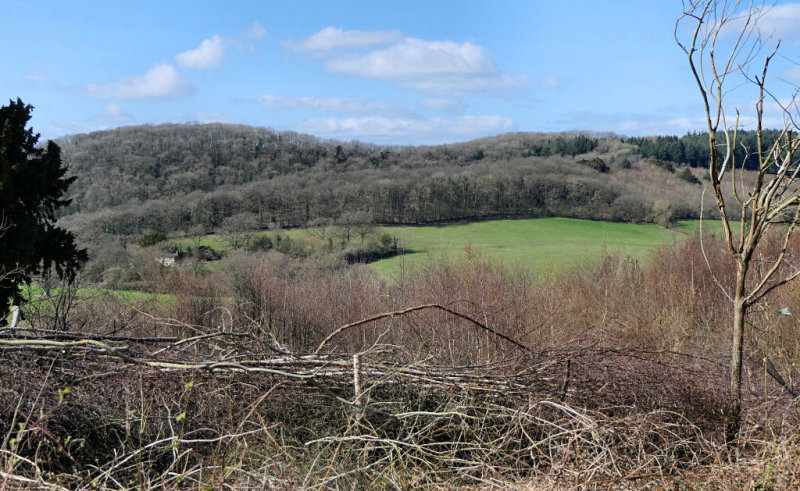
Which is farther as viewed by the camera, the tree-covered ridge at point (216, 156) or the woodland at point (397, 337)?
the tree-covered ridge at point (216, 156)

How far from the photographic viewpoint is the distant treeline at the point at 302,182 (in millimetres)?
40969

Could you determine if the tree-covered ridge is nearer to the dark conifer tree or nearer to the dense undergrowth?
the dark conifer tree

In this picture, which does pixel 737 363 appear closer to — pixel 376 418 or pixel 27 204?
pixel 376 418

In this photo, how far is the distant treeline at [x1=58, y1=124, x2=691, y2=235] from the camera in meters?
41.0

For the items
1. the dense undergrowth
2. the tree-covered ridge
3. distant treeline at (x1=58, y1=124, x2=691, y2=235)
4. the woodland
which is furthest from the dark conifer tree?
the tree-covered ridge

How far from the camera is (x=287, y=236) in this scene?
33.3 meters

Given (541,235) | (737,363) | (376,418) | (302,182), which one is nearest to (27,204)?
(376,418)

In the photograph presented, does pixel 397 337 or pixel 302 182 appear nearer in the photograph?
pixel 397 337

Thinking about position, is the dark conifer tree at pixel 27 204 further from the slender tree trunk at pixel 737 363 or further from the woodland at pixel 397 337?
the slender tree trunk at pixel 737 363

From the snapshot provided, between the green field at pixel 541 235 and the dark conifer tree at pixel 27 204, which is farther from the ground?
the dark conifer tree at pixel 27 204

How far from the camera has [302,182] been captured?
4675 centimetres

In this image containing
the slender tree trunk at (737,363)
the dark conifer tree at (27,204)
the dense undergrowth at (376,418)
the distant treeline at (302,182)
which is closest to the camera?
the dense undergrowth at (376,418)

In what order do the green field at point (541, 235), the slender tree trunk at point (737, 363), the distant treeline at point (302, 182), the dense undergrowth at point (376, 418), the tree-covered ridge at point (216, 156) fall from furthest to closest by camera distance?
the tree-covered ridge at point (216, 156) < the distant treeline at point (302, 182) < the green field at point (541, 235) < the slender tree trunk at point (737, 363) < the dense undergrowth at point (376, 418)

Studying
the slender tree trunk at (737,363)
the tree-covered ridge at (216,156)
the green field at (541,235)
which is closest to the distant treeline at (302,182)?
the tree-covered ridge at (216,156)
